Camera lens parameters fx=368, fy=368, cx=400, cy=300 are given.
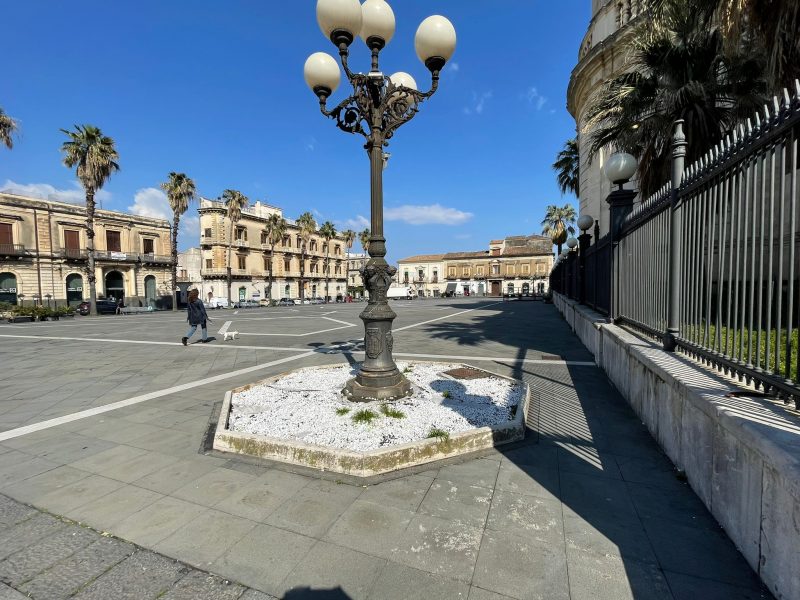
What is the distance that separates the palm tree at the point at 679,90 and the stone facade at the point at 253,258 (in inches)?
1724

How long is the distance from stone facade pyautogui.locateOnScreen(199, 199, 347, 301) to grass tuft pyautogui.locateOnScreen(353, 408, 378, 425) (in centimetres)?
4558

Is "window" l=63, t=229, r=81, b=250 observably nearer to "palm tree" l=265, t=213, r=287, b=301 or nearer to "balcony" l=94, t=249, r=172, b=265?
"balcony" l=94, t=249, r=172, b=265

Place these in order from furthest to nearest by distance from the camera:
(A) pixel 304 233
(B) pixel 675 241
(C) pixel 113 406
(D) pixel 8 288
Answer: (A) pixel 304 233 → (D) pixel 8 288 → (C) pixel 113 406 → (B) pixel 675 241

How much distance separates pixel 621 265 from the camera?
19.5 ft

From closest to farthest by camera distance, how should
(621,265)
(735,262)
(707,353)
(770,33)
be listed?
1. (735,262)
2. (707,353)
3. (770,33)
4. (621,265)

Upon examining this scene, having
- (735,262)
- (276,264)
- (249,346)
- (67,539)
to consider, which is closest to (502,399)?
(735,262)

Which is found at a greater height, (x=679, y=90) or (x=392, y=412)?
(x=679, y=90)

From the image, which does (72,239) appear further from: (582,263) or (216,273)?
(582,263)

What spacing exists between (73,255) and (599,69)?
43.4m

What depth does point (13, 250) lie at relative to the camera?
30.4 meters

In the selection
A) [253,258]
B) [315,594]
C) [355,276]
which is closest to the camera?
[315,594]

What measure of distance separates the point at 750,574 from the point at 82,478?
467 cm

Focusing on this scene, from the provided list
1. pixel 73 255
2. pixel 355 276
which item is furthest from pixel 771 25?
pixel 355 276

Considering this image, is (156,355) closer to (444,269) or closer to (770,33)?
(770,33)
